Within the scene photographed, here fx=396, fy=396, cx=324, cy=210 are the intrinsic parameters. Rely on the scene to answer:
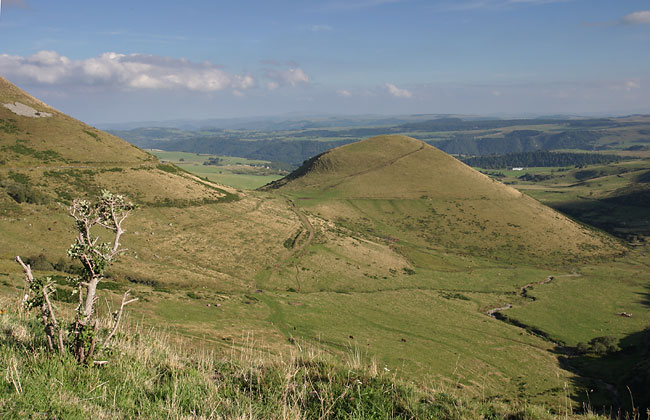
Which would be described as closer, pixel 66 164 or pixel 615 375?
pixel 615 375

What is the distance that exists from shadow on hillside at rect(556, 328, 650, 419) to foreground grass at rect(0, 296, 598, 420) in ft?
98.7

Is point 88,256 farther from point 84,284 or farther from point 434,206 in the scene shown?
point 434,206

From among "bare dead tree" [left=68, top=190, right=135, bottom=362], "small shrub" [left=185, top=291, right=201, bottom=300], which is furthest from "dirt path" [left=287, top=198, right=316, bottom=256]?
"bare dead tree" [left=68, top=190, right=135, bottom=362]

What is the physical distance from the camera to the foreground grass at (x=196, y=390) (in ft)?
22.4

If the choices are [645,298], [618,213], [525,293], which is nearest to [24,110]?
[525,293]

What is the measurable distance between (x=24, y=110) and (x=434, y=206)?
106 meters

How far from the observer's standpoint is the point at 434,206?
121938mm

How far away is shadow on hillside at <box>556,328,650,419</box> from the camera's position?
111ft

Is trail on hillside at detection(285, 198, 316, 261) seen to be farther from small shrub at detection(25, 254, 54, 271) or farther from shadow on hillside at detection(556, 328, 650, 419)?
shadow on hillside at detection(556, 328, 650, 419)

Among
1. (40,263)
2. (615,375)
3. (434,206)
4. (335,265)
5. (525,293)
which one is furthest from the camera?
(434,206)

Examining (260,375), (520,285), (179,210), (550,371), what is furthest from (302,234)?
(260,375)

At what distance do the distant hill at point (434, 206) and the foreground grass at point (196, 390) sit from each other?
91620mm

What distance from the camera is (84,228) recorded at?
8.48 m

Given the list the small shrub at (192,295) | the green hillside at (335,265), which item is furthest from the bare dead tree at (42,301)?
the small shrub at (192,295)
